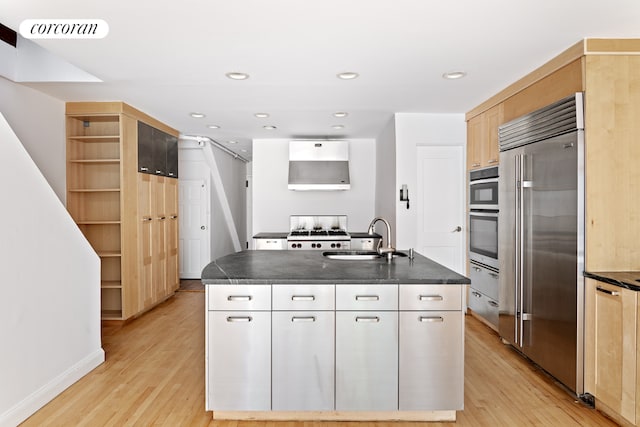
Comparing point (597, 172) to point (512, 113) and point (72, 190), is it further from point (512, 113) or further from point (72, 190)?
point (72, 190)

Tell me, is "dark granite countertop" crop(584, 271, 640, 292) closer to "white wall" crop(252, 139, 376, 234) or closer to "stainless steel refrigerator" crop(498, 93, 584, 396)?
"stainless steel refrigerator" crop(498, 93, 584, 396)

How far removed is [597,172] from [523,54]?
3.19 feet

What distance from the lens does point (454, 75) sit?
3.33 m

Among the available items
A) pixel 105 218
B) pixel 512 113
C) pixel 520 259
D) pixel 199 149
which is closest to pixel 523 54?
pixel 512 113

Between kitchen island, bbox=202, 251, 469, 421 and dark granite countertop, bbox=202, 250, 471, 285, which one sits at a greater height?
dark granite countertop, bbox=202, 250, 471, 285

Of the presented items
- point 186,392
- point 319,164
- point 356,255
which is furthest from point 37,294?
point 319,164

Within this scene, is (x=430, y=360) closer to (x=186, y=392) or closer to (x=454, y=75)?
(x=186, y=392)

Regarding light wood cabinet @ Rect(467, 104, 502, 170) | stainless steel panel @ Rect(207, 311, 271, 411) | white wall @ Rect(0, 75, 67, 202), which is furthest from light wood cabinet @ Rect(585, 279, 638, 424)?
white wall @ Rect(0, 75, 67, 202)

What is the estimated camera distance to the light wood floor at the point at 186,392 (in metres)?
2.44

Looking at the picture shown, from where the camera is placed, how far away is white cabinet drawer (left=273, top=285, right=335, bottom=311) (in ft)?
7.72

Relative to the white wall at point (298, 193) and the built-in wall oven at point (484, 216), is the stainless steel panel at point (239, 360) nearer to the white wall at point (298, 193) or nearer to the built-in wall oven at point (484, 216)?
the built-in wall oven at point (484, 216)

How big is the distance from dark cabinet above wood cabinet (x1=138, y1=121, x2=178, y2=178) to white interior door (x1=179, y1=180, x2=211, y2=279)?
126 cm

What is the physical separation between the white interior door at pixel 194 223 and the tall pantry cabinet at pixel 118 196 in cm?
194

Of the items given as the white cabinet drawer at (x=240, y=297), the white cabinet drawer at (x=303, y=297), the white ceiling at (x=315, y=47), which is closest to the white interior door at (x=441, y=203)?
the white ceiling at (x=315, y=47)
